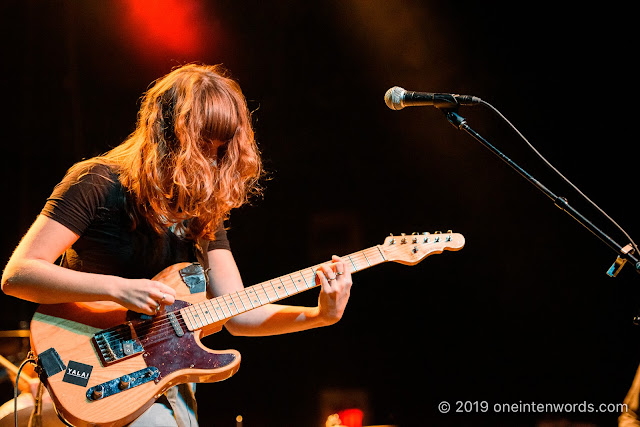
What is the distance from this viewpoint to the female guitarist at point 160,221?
73.1 inches

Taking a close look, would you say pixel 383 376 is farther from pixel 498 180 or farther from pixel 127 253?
pixel 127 253

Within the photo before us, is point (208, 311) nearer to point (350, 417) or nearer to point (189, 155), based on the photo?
point (189, 155)

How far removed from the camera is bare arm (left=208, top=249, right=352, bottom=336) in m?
2.19

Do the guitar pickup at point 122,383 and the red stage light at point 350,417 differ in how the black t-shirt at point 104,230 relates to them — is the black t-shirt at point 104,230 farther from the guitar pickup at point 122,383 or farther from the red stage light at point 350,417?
the red stage light at point 350,417

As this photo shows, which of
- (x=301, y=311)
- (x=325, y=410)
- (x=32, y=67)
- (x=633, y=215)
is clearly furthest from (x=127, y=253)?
(x=633, y=215)

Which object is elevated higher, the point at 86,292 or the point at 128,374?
the point at 86,292

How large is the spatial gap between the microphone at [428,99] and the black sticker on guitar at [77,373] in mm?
1517

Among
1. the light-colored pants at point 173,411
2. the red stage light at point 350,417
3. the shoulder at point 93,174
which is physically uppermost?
the shoulder at point 93,174

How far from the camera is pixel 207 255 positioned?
2.34m

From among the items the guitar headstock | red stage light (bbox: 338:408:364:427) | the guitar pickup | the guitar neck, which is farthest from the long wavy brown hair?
red stage light (bbox: 338:408:364:427)

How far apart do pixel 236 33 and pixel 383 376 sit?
9.49 feet

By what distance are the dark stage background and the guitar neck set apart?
5.84 feet

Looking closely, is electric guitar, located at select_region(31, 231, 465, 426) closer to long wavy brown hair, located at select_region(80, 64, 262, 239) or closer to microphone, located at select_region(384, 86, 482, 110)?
long wavy brown hair, located at select_region(80, 64, 262, 239)

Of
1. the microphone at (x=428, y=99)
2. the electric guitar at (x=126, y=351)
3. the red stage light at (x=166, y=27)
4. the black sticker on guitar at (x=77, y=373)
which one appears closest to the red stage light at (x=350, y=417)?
the electric guitar at (x=126, y=351)
